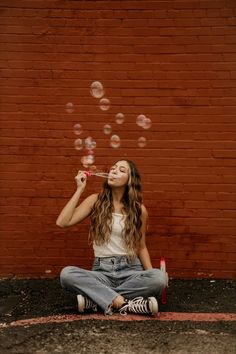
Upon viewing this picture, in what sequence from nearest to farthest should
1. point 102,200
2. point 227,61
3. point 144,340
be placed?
1. point 144,340
2. point 102,200
3. point 227,61

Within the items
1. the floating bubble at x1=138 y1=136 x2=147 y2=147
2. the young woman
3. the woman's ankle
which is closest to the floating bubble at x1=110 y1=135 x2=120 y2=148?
the floating bubble at x1=138 y1=136 x2=147 y2=147

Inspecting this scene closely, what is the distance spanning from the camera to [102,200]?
181 inches

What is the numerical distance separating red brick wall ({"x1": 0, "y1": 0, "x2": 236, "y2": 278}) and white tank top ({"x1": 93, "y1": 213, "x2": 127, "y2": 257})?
82 cm

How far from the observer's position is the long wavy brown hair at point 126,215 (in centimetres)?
448

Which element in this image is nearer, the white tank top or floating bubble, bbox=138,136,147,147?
the white tank top

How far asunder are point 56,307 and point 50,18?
2712mm

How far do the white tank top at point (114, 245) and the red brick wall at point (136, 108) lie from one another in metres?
0.82

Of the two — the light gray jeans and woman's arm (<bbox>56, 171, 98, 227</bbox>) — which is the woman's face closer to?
woman's arm (<bbox>56, 171, 98, 227</bbox>)

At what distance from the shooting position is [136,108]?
5.23 m

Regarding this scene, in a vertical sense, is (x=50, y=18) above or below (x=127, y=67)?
above

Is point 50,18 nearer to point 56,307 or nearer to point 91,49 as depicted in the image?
point 91,49

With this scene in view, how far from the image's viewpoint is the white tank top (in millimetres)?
4473

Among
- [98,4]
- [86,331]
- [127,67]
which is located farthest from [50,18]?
[86,331]

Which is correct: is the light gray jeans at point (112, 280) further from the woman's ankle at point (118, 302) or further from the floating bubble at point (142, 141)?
the floating bubble at point (142, 141)
